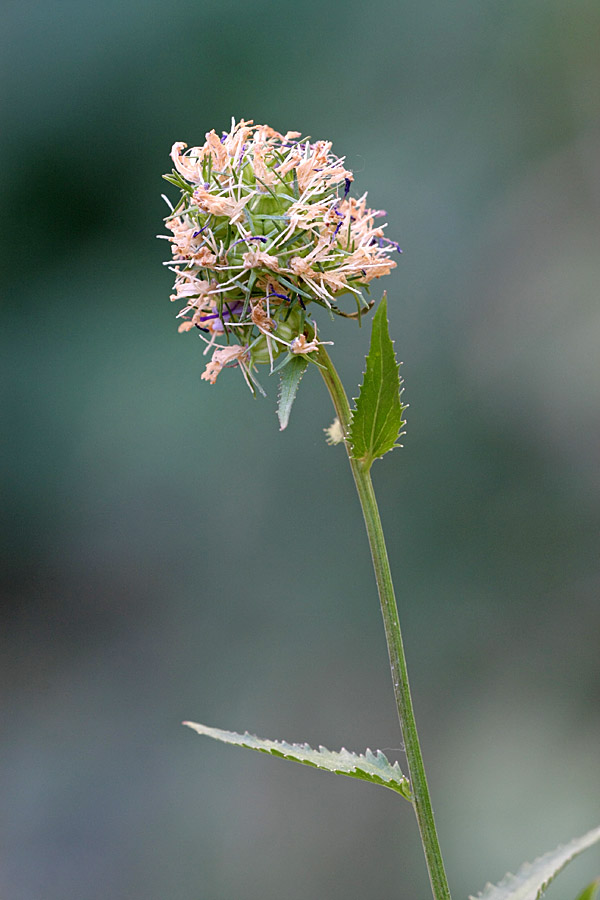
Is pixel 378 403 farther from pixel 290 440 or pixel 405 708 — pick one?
pixel 290 440

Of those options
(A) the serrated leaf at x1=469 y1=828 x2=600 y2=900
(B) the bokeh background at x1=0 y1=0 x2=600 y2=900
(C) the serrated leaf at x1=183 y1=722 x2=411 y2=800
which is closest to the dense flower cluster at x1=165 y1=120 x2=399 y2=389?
(C) the serrated leaf at x1=183 y1=722 x2=411 y2=800

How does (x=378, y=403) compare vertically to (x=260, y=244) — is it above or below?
below

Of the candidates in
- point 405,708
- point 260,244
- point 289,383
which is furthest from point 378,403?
point 405,708

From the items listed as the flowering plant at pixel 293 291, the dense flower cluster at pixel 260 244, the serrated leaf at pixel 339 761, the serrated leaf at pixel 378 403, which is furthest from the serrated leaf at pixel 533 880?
the dense flower cluster at pixel 260 244

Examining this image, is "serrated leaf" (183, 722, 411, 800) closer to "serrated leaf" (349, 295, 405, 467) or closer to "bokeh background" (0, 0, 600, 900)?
"serrated leaf" (349, 295, 405, 467)

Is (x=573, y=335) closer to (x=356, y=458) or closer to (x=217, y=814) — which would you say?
(x=217, y=814)
